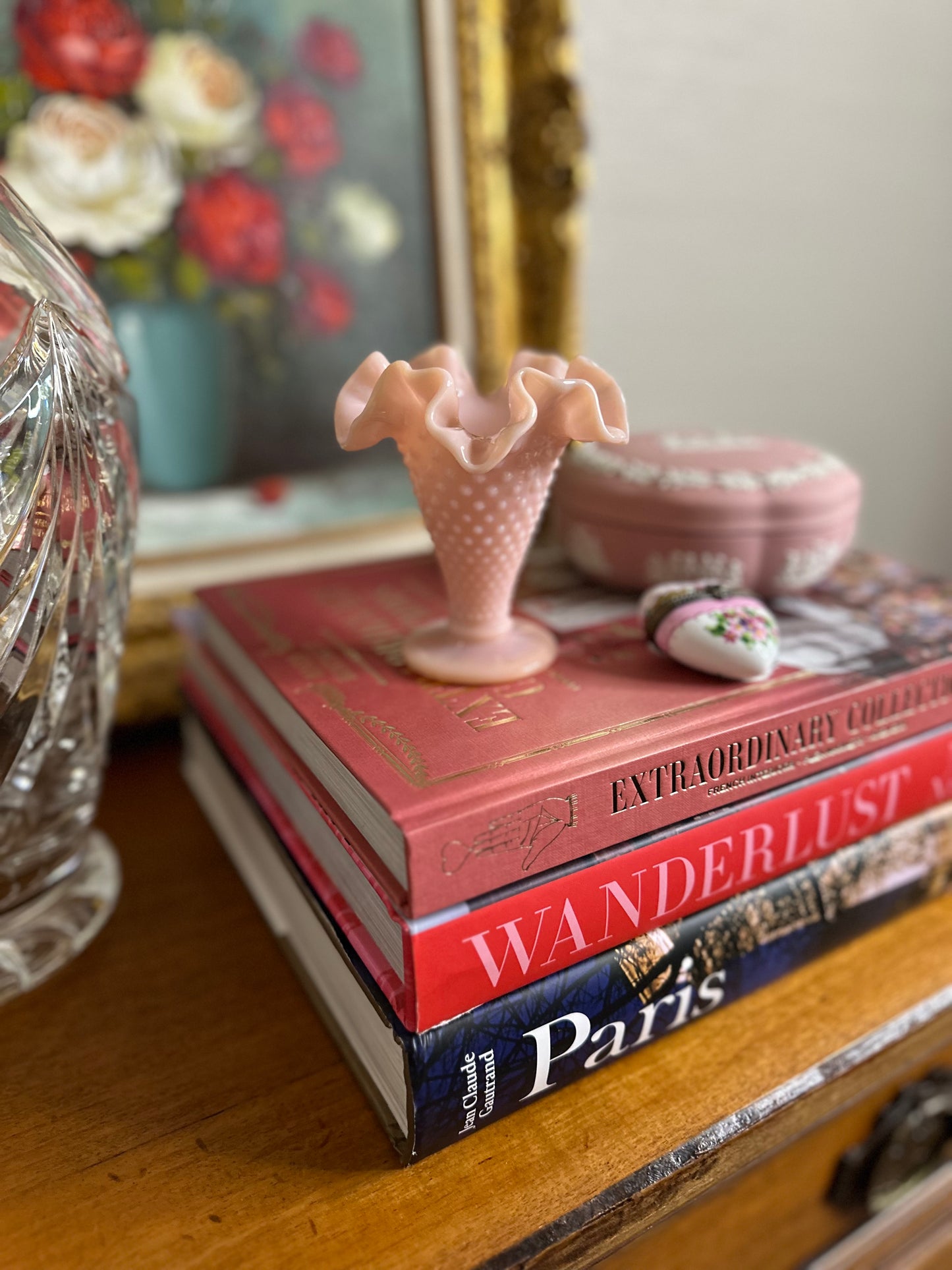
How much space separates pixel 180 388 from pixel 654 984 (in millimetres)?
453

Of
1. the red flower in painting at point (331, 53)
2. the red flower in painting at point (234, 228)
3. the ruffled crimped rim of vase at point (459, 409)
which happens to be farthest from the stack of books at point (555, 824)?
the red flower in painting at point (331, 53)

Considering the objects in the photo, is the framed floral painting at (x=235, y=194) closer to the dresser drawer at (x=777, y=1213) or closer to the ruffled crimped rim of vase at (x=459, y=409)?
the ruffled crimped rim of vase at (x=459, y=409)

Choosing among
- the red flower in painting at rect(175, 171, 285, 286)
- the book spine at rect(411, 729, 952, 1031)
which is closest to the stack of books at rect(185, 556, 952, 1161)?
the book spine at rect(411, 729, 952, 1031)

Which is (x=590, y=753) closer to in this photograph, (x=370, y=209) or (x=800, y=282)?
(x=370, y=209)

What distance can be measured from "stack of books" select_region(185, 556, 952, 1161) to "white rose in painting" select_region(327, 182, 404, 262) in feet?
0.85

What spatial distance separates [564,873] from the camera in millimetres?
350

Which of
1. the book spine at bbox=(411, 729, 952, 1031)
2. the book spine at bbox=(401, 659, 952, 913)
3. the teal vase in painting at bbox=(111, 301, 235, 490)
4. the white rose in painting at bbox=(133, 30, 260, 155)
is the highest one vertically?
the white rose in painting at bbox=(133, 30, 260, 155)

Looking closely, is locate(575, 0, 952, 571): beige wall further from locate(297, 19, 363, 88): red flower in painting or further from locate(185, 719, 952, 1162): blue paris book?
locate(185, 719, 952, 1162): blue paris book

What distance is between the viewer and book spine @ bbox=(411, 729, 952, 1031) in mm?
330

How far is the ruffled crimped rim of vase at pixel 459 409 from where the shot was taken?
35 centimetres

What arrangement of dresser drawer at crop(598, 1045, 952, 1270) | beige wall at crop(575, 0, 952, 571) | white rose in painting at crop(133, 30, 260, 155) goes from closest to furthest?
dresser drawer at crop(598, 1045, 952, 1270) → white rose in painting at crop(133, 30, 260, 155) → beige wall at crop(575, 0, 952, 571)

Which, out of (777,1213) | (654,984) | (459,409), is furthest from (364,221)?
(777,1213)

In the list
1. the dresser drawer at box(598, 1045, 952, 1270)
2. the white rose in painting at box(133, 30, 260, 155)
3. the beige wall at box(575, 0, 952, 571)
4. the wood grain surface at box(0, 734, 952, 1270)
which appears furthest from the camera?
the beige wall at box(575, 0, 952, 571)

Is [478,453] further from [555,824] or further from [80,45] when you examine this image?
[80,45]
